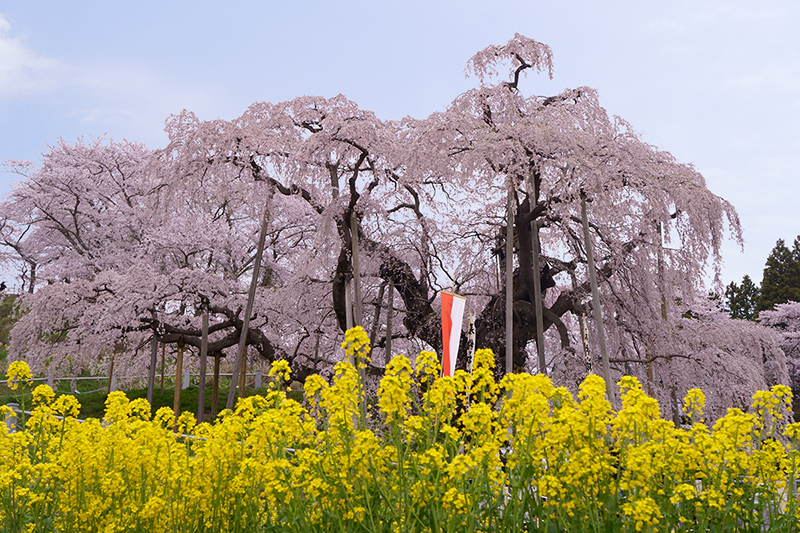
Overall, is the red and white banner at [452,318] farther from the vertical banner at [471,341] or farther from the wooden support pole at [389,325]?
the wooden support pole at [389,325]

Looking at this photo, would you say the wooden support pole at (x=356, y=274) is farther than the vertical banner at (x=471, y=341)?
Yes

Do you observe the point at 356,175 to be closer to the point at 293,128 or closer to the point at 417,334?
the point at 293,128

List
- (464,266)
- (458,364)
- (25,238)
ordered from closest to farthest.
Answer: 1. (458,364)
2. (464,266)
3. (25,238)

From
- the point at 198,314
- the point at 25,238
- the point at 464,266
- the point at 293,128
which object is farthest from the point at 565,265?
the point at 25,238

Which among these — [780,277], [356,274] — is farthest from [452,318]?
[780,277]

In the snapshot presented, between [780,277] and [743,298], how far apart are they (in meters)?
2.38

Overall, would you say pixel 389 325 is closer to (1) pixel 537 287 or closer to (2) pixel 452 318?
(1) pixel 537 287

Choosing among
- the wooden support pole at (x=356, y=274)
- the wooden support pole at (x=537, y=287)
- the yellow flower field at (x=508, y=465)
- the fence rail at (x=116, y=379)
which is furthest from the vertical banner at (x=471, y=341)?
the fence rail at (x=116, y=379)

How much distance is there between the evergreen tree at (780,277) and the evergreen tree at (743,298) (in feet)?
2.83

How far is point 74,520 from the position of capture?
12.9 feet

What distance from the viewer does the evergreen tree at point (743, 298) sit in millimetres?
33500

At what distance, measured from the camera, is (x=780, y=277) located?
32.2 metres

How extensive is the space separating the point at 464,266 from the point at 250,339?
17.9 feet

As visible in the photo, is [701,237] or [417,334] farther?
[417,334]
